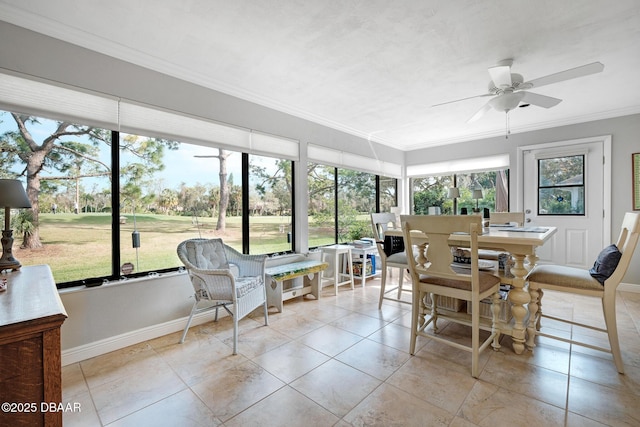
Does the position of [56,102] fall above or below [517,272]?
above

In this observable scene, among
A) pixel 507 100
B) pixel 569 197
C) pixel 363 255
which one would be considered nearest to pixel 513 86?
pixel 507 100

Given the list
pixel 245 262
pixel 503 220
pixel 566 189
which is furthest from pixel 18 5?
pixel 566 189

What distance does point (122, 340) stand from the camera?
7.67 feet

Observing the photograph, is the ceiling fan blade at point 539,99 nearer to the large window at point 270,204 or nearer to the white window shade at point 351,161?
the white window shade at point 351,161

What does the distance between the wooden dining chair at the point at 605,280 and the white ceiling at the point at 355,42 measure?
4.71ft

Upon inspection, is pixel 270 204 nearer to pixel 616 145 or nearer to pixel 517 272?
pixel 517 272

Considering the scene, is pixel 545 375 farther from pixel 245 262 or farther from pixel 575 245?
pixel 575 245

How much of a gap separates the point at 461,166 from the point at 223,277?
15.3 feet

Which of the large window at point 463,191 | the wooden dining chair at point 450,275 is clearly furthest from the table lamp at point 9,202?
the large window at point 463,191

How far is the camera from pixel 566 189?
13.9 feet

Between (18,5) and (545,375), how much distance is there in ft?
13.8

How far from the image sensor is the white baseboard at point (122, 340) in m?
2.12

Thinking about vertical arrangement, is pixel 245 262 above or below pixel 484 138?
below

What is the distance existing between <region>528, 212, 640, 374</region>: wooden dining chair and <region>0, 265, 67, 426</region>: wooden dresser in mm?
2851
